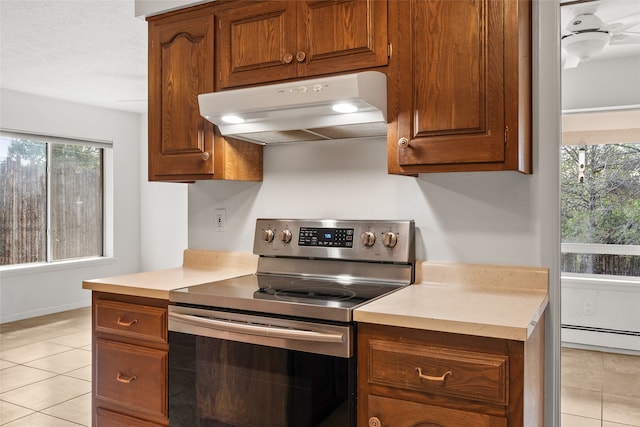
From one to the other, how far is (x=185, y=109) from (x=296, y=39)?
0.62m

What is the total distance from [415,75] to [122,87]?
12.9ft

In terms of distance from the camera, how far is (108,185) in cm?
607

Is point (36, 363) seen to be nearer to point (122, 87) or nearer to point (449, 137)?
point (122, 87)

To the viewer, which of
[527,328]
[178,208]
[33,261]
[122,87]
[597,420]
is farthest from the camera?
[178,208]

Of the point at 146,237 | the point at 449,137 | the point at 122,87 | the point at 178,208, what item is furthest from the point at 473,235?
the point at 146,237

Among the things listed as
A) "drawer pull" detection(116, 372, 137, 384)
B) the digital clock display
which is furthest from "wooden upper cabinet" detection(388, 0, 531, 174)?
"drawer pull" detection(116, 372, 137, 384)

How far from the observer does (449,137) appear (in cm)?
172

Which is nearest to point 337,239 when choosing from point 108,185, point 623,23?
point 623,23

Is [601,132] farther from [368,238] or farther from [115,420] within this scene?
[115,420]

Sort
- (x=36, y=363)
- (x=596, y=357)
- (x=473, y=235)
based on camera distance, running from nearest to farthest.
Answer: (x=473, y=235)
(x=36, y=363)
(x=596, y=357)

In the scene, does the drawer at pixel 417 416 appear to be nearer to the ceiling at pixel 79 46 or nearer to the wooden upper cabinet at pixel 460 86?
the wooden upper cabinet at pixel 460 86

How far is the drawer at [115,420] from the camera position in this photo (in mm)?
2014

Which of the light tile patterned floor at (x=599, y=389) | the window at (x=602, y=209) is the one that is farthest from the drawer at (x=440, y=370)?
the window at (x=602, y=209)

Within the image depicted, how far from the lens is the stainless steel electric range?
1.56 m
